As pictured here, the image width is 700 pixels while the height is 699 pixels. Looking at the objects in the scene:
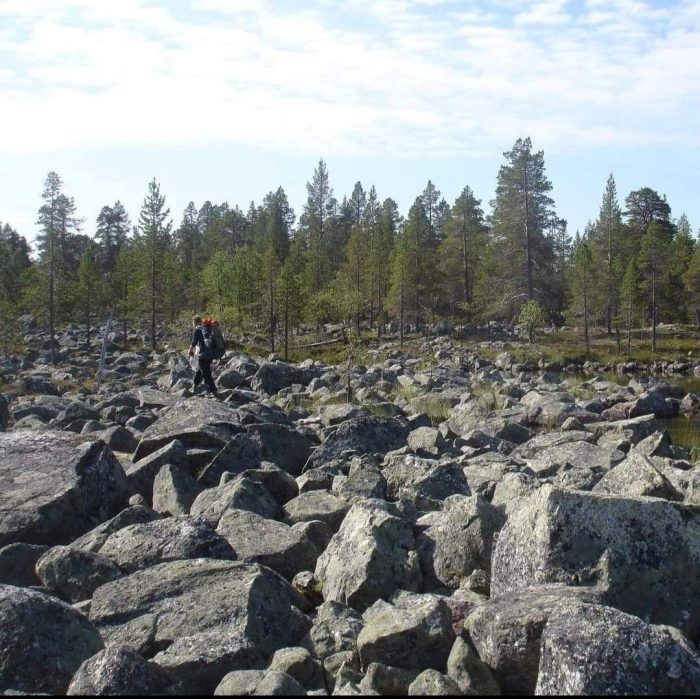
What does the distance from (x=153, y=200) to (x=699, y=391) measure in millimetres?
47874

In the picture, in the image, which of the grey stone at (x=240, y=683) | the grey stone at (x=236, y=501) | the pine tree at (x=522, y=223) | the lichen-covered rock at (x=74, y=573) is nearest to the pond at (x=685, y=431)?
the grey stone at (x=236, y=501)

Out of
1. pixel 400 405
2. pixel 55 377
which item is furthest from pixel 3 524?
pixel 55 377

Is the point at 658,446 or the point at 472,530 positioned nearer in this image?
the point at 472,530

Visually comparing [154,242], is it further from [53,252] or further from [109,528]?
[109,528]

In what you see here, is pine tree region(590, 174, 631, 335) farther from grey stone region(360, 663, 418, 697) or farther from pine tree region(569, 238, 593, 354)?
grey stone region(360, 663, 418, 697)

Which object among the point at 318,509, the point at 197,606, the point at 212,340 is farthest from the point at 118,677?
the point at 212,340

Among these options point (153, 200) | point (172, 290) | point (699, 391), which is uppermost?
point (153, 200)

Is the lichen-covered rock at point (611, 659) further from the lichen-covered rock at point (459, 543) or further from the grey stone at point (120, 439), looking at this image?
the grey stone at point (120, 439)

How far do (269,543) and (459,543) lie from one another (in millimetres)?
1863

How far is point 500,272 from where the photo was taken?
6531 cm

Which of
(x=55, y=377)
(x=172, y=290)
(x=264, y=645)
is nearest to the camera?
(x=264, y=645)

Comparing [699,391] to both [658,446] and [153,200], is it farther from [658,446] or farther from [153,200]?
[153,200]

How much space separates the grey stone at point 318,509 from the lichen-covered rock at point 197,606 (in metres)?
2.11

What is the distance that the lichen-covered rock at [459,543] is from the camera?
673cm
